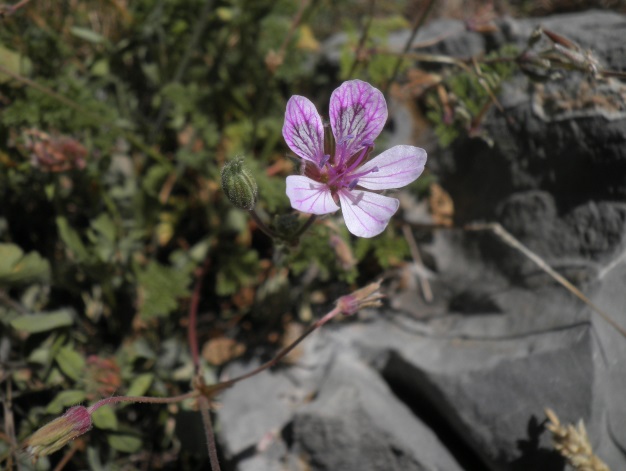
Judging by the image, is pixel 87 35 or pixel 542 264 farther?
pixel 87 35

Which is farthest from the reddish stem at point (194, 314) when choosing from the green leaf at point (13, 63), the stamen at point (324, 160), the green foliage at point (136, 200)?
the green leaf at point (13, 63)

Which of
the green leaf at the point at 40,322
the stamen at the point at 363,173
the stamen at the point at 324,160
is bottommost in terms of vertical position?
the green leaf at the point at 40,322

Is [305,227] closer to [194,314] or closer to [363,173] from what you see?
[363,173]

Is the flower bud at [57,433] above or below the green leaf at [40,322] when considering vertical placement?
above

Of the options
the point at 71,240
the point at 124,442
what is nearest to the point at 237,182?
the point at 71,240

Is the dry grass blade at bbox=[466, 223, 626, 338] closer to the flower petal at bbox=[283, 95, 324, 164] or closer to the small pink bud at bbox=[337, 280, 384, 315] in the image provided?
the small pink bud at bbox=[337, 280, 384, 315]

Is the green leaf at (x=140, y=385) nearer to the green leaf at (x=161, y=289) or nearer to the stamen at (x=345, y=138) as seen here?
the green leaf at (x=161, y=289)

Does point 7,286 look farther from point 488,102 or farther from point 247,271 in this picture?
point 488,102
